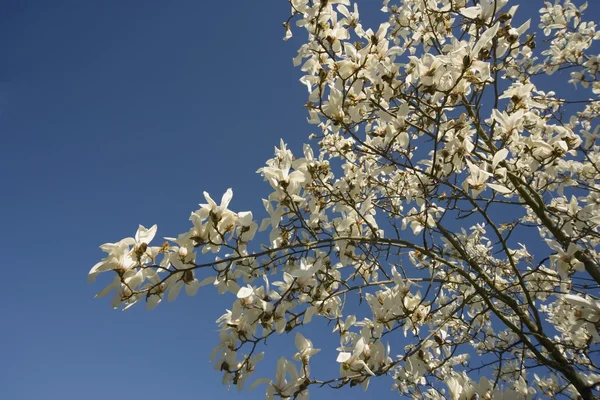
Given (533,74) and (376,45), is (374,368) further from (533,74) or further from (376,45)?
(533,74)

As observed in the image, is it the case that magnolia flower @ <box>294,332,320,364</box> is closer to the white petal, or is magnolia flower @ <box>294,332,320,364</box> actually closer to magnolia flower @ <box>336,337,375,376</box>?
magnolia flower @ <box>336,337,375,376</box>

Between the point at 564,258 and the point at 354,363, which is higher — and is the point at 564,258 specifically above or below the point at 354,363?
above

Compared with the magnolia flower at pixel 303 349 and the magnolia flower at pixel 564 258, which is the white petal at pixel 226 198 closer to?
the magnolia flower at pixel 303 349

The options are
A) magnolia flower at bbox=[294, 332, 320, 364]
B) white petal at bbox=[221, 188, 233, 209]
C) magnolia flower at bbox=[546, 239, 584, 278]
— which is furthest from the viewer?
magnolia flower at bbox=[546, 239, 584, 278]

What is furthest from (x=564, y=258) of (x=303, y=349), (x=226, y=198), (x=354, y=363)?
(x=226, y=198)

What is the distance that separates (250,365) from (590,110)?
15.1ft

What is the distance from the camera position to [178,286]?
166 cm

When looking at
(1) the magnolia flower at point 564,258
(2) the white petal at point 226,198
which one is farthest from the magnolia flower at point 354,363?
(1) the magnolia flower at point 564,258

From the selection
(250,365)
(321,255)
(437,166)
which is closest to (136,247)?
(250,365)

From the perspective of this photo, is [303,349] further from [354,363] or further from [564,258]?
[564,258]

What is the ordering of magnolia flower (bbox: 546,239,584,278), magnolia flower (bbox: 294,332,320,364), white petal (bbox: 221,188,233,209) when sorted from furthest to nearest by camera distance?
magnolia flower (bbox: 546,239,584,278) < magnolia flower (bbox: 294,332,320,364) < white petal (bbox: 221,188,233,209)

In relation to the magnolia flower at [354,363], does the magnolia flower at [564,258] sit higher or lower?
higher

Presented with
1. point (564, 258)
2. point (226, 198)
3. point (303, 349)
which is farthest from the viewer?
point (564, 258)

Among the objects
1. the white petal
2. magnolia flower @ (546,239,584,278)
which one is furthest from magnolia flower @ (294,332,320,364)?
magnolia flower @ (546,239,584,278)
